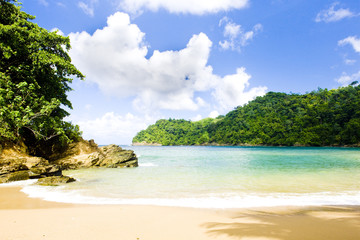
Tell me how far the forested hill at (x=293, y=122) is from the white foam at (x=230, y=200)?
3624 inches

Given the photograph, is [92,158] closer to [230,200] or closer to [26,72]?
[26,72]

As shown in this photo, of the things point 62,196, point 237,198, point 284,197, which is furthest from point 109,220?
point 284,197

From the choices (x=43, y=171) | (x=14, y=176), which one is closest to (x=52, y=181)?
(x=43, y=171)

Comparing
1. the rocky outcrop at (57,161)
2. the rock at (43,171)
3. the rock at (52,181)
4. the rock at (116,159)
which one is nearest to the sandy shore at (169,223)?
the rock at (52,181)

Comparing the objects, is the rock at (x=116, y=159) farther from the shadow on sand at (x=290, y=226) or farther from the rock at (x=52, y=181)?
the shadow on sand at (x=290, y=226)

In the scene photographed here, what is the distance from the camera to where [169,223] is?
15.0 ft

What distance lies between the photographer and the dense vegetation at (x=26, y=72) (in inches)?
460

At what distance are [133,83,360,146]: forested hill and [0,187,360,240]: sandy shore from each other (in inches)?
3763

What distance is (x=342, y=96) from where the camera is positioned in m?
98.1

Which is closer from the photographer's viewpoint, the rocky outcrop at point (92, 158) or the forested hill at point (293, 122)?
the rocky outcrop at point (92, 158)

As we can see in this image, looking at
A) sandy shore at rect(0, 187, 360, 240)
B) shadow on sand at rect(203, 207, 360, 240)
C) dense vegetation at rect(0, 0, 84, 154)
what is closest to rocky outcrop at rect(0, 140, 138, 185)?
dense vegetation at rect(0, 0, 84, 154)

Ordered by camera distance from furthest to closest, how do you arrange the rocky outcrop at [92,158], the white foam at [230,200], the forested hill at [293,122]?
the forested hill at [293,122] < the rocky outcrop at [92,158] < the white foam at [230,200]

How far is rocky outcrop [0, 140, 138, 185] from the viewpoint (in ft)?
35.4

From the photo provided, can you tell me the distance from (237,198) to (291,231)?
3679 mm
